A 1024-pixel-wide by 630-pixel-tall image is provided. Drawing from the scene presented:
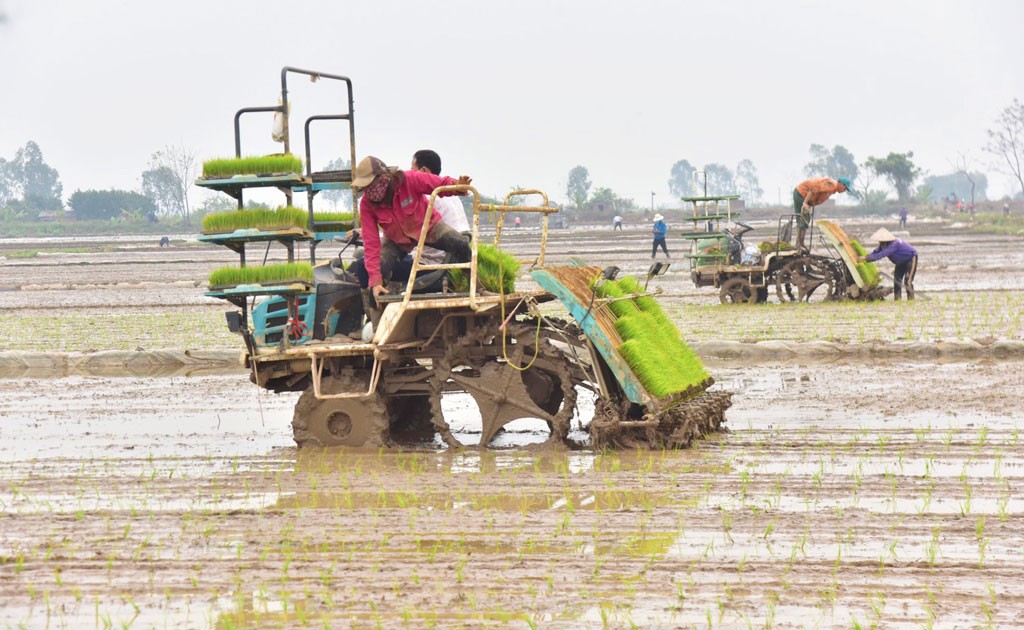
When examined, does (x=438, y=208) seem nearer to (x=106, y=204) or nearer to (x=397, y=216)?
(x=397, y=216)

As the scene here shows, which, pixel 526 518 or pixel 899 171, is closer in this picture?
pixel 526 518

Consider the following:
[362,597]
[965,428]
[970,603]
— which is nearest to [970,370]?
[965,428]

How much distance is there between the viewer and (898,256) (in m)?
20.8

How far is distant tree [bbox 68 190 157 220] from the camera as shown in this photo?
88.8 metres

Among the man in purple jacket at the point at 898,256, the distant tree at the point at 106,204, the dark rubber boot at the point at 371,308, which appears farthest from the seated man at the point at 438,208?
the distant tree at the point at 106,204

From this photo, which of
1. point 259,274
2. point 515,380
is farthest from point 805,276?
point 259,274

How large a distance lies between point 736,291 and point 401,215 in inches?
556

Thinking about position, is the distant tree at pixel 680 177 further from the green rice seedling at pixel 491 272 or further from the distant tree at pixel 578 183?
the green rice seedling at pixel 491 272

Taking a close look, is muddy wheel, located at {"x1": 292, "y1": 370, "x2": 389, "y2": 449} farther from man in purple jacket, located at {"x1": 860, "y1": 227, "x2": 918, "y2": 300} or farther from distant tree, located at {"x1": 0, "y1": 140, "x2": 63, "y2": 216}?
distant tree, located at {"x1": 0, "y1": 140, "x2": 63, "y2": 216}

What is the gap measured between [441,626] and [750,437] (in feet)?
14.6

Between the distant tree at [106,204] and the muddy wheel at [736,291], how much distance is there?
71.0 meters

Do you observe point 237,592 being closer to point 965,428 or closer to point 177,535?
point 177,535

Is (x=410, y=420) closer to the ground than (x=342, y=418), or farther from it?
closer to the ground

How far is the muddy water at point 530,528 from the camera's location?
5281 millimetres
